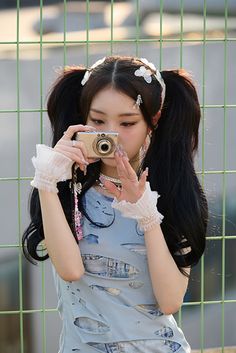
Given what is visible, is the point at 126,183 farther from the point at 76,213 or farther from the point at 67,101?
the point at 67,101

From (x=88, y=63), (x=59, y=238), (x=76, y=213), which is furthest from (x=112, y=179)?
(x=88, y=63)

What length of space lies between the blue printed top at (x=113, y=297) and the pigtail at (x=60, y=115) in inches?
6.0

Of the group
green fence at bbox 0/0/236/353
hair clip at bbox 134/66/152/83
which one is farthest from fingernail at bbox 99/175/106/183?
green fence at bbox 0/0/236/353

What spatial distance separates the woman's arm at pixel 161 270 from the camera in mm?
2543

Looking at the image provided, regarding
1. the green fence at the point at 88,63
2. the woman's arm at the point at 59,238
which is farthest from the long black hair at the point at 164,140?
the green fence at the point at 88,63

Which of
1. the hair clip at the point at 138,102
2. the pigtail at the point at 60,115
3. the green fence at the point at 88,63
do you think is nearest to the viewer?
the hair clip at the point at 138,102

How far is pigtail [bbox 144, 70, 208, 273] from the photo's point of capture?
2.68m

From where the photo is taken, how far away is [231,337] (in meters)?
4.31

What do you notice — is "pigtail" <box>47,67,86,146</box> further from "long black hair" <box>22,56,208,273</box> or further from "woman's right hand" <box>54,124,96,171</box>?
"woman's right hand" <box>54,124,96,171</box>

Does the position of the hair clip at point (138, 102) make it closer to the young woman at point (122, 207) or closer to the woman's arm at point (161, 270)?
the young woman at point (122, 207)

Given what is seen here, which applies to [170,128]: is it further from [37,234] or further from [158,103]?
[37,234]

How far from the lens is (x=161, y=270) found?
2.54 meters

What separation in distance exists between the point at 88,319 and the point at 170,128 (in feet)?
1.82

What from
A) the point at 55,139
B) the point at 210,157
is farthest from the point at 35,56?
the point at 55,139
